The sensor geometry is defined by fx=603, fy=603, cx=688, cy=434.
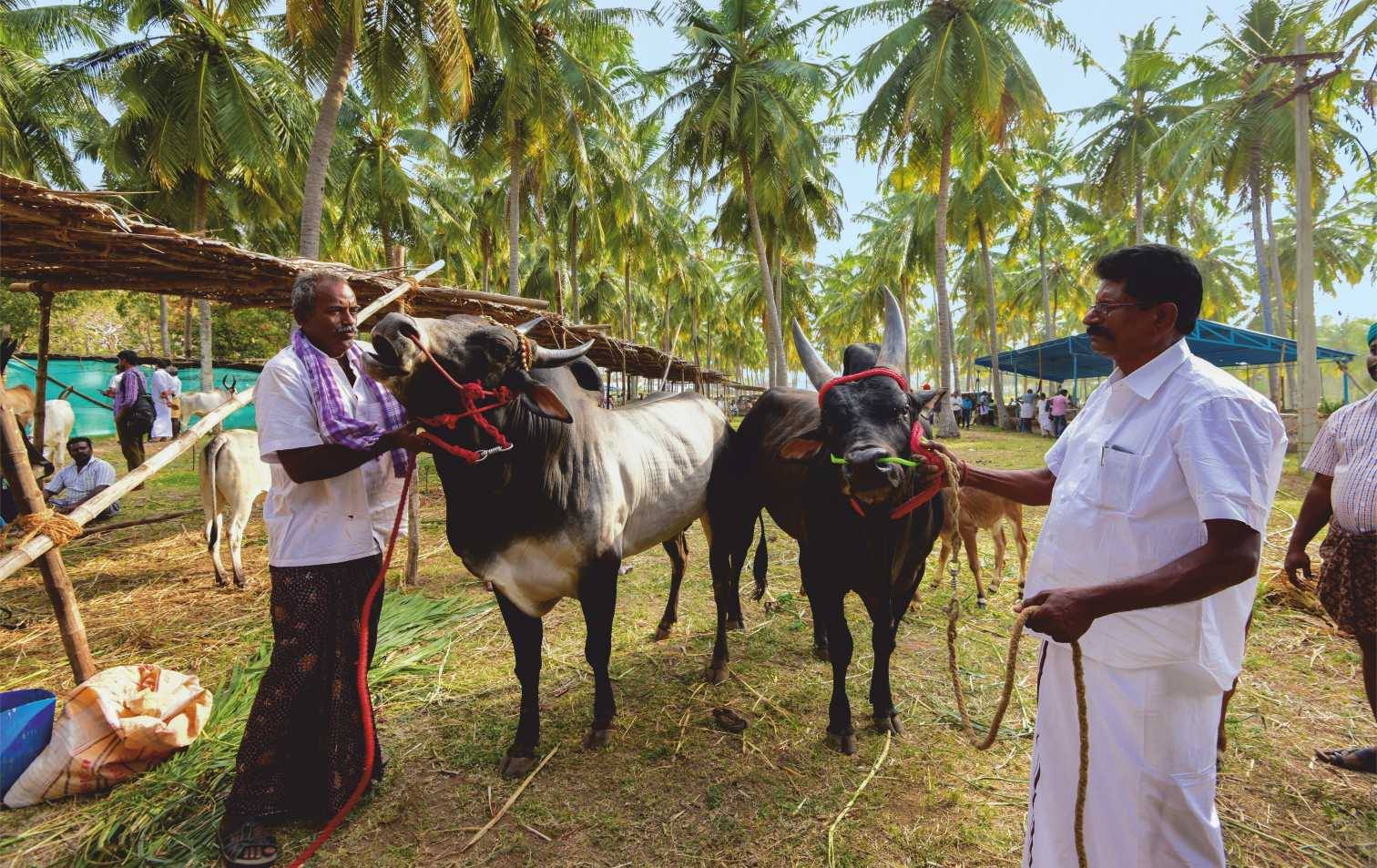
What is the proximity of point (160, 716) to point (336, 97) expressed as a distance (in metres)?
10.7

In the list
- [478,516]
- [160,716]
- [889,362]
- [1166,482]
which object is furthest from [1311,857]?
[160,716]

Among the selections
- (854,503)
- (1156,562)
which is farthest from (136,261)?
(1156,562)

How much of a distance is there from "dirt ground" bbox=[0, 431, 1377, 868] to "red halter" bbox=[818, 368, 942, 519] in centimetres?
141

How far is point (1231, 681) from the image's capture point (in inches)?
62.6

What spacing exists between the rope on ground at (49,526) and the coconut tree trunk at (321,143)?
8412 mm

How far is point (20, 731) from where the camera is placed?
2832 mm

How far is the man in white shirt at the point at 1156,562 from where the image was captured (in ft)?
4.88

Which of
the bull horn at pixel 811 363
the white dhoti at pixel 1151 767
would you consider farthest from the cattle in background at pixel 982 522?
the white dhoti at pixel 1151 767

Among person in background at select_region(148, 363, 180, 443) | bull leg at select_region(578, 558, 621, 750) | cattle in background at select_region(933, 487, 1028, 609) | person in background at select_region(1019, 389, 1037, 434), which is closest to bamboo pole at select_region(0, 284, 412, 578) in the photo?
bull leg at select_region(578, 558, 621, 750)

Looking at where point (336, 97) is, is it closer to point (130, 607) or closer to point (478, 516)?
point (130, 607)

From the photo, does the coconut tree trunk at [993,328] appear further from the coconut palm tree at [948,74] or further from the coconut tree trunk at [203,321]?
the coconut tree trunk at [203,321]

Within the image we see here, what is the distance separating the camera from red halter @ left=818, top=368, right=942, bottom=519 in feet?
8.38

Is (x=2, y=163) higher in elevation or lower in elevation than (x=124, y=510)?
higher

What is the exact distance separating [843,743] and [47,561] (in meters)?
4.45
